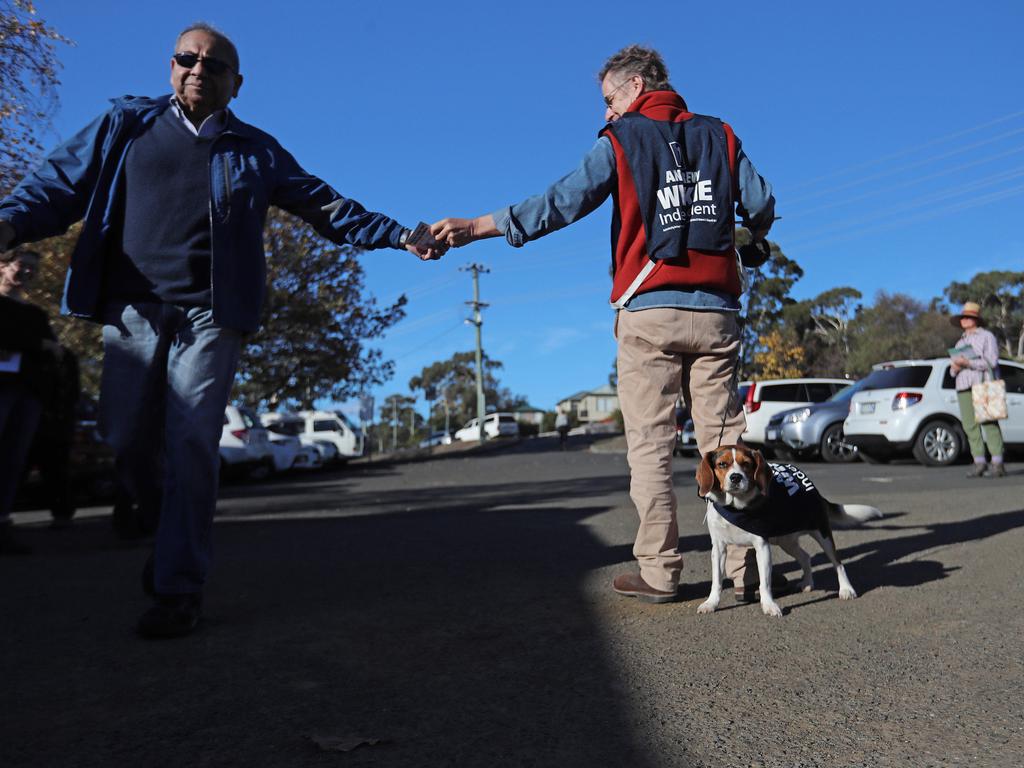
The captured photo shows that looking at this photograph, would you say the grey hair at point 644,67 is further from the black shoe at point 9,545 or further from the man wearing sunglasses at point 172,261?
the black shoe at point 9,545

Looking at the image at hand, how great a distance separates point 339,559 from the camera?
5.27 metres

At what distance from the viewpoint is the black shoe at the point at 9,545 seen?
585 cm

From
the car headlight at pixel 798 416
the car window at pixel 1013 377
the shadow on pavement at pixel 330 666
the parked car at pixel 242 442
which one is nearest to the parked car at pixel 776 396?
the car headlight at pixel 798 416

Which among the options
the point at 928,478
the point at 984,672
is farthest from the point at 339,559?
the point at 928,478

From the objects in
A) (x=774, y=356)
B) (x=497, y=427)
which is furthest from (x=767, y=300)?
(x=497, y=427)

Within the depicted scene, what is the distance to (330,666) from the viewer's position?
2.88 m

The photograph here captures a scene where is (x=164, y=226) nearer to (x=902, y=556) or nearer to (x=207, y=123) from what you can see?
(x=207, y=123)

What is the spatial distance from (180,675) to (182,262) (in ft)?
5.06

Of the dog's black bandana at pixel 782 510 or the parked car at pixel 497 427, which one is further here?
the parked car at pixel 497 427

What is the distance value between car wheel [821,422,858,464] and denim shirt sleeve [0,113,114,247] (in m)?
14.9

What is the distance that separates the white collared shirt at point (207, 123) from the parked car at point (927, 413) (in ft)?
41.6

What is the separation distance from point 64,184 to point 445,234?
148 centimetres

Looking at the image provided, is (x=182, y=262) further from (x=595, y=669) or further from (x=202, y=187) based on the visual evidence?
(x=595, y=669)

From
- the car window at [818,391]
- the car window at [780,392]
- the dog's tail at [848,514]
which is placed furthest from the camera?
the car window at [818,391]
